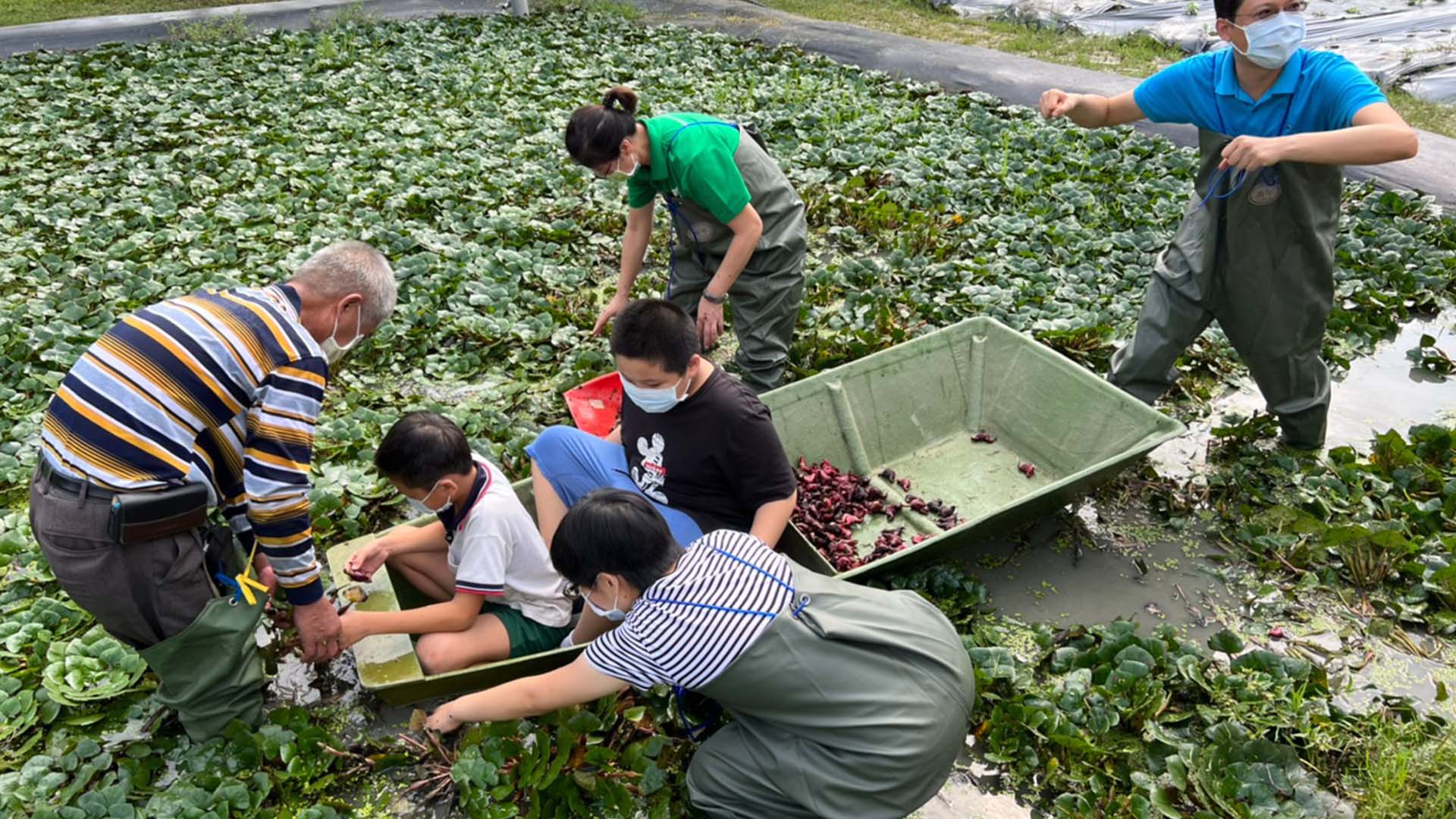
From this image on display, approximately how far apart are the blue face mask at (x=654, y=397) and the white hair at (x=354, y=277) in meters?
0.69

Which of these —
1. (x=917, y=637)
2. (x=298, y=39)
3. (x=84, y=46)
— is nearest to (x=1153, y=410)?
(x=917, y=637)

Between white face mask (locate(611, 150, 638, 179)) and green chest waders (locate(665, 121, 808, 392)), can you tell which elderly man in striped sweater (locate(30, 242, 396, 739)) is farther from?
green chest waders (locate(665, 121, 808, 392))

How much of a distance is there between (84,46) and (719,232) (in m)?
8.99

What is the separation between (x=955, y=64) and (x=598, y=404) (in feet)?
20.3

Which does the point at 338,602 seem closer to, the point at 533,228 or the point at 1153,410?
the point at 1153,410

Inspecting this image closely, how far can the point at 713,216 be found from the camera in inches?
144

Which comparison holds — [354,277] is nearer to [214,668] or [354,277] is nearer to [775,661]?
[214,668]

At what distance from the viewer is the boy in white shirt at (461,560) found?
2.55 meters

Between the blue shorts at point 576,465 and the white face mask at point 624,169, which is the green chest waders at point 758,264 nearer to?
the white face mask at point 624,169

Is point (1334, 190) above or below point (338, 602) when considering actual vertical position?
above

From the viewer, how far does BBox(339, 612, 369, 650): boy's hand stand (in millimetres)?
2584

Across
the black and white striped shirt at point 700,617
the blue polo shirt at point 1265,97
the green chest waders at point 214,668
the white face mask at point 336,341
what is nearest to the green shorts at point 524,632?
the green chest waders at point 214,668

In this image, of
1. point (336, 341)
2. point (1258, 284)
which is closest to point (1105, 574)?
point (1258, 284)

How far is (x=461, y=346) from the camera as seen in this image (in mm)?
4633
